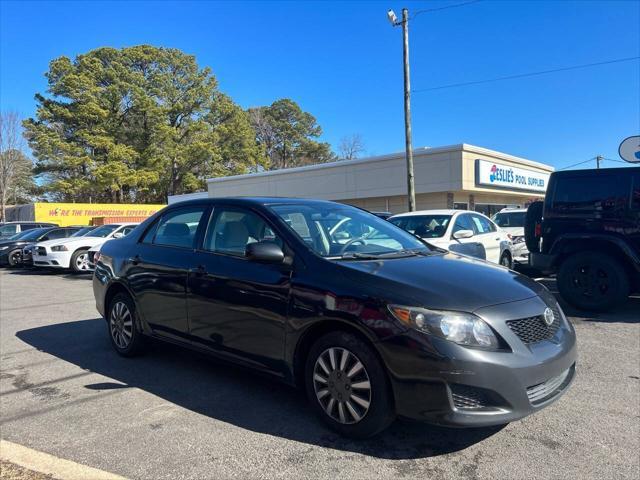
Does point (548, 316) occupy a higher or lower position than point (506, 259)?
higher

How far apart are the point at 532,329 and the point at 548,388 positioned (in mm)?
388

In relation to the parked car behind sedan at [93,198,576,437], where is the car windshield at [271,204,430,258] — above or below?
above

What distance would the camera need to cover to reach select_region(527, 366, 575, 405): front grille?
3014 millimetres

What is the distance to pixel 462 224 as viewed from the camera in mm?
9078

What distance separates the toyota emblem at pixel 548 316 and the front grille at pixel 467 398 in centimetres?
77

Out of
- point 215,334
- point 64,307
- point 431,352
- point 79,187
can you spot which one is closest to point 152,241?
point 215,334

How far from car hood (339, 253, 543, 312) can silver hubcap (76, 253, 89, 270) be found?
41.6 feet

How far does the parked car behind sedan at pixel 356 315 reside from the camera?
289 cm

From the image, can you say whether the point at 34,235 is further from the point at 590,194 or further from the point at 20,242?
the point at 590,194

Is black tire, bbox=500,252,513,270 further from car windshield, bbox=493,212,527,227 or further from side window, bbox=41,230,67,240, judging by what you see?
side window, bbox=41,230,67,240

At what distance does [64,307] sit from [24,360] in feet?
11.1

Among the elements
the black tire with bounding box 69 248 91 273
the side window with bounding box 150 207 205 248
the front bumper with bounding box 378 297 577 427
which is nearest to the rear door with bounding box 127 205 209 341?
the side window with bounding box 150 207 205 248

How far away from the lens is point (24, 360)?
527 centimetres

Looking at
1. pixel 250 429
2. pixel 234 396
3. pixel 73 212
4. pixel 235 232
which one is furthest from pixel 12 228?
pixel 250 429
